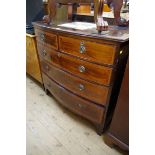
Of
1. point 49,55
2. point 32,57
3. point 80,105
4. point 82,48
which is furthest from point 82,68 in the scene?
point 32,57

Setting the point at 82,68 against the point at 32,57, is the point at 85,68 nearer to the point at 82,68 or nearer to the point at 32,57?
the point at 82,68

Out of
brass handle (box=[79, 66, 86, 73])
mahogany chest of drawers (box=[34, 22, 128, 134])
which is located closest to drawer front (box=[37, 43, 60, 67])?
mahogany chest of drawers (box=[34, 22, 128, 134])

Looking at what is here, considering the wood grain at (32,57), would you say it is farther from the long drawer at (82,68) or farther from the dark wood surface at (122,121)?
the dark wood surface at (122,121)

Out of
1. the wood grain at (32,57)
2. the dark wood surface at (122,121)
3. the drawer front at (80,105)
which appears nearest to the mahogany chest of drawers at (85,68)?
the drawer front at (80,105)

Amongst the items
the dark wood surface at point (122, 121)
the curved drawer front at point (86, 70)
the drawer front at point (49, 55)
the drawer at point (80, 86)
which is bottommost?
the dark wood surface at point (122, 121)

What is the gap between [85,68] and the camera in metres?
1.20

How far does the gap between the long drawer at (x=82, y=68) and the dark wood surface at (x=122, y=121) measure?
0.13 m

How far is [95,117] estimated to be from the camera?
1.34m

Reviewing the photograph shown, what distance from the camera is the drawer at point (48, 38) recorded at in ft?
4.56

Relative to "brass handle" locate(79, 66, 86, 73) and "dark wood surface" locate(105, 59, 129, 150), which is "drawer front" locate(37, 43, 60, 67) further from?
"dark wood surface" locate(105, 59, 129, 150)

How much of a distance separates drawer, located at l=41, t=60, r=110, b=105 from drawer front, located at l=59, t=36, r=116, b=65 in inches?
8.4

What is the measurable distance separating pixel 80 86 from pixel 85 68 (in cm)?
19
